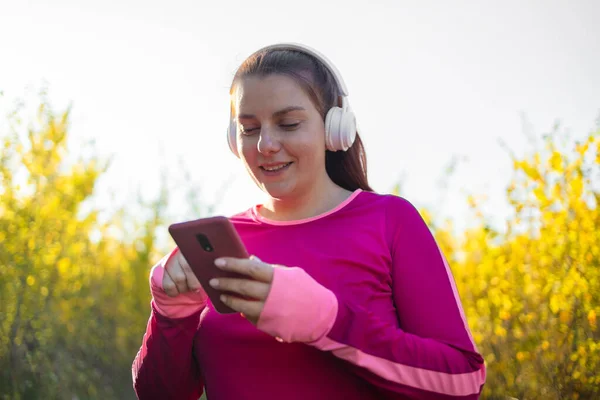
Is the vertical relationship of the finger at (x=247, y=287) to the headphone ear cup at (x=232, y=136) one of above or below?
below

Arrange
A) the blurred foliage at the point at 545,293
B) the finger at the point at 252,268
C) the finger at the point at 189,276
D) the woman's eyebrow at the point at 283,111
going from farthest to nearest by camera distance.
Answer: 1. the blurred foliage at the point at 545,293
2. the woman's eyebrow at the point at 283,111
3. the finger at the point at 189,276
4. the finger at the point at 252,268

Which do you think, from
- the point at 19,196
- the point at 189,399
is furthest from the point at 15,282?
the point at 189,399

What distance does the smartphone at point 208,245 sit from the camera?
1.52 meters

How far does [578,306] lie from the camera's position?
3934mm

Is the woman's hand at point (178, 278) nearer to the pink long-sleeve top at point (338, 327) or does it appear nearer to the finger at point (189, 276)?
the finger at point (189, 276)

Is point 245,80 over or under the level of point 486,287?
over

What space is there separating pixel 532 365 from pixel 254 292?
Result: 3.17m

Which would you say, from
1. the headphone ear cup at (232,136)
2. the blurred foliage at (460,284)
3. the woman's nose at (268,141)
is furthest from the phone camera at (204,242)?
the blurred foliage at (460,284)

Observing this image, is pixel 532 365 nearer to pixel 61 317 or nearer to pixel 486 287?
pixel 486 287

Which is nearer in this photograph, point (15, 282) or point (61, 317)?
point (15, 282)

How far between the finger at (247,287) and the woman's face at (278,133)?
432 mm

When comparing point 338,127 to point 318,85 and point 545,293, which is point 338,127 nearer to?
point 318,85

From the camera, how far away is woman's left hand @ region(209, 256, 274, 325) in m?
1.46

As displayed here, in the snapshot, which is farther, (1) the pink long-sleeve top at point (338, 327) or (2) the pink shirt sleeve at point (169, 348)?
(2) the pink shirt sleeve at point (169, 348)
